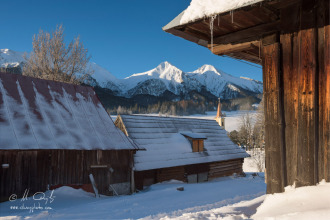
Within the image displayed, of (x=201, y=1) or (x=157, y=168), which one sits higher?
(x=201, y=1)

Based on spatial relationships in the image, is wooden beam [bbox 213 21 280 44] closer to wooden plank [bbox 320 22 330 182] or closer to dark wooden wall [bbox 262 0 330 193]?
dark wooden wall [bbox 262 0 330 193]

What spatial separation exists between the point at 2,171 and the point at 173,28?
9.80 metres

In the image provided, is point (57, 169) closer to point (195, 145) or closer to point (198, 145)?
point (195, 145)

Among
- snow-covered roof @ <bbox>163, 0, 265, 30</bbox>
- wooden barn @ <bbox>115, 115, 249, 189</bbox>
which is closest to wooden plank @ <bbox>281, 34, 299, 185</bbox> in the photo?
snow-covered roof @ <bbox>163, 0, 265, 30</bbox>

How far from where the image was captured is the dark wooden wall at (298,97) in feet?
12.2

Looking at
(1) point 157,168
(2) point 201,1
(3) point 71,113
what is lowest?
(1) point 157,168

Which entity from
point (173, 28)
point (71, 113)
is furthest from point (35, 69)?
point (173, 28)

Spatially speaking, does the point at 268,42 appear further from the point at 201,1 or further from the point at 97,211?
the point at 97,211

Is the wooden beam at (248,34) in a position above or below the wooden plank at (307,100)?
above

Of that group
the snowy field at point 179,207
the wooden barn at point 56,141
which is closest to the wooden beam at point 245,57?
the snowy field at point 179,207

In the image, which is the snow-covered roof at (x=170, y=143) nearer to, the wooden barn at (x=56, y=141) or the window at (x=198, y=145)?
the window at (x=198, y=145)

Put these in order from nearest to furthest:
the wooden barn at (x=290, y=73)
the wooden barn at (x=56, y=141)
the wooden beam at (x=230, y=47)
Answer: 1. the wooden barn at (x=290, y=73)
2. the wooden beam at (x=230, y=47)
3. the wooden barn at (x=56, y=141)

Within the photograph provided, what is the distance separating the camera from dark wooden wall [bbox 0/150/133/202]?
10812mm

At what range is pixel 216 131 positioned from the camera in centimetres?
2655
